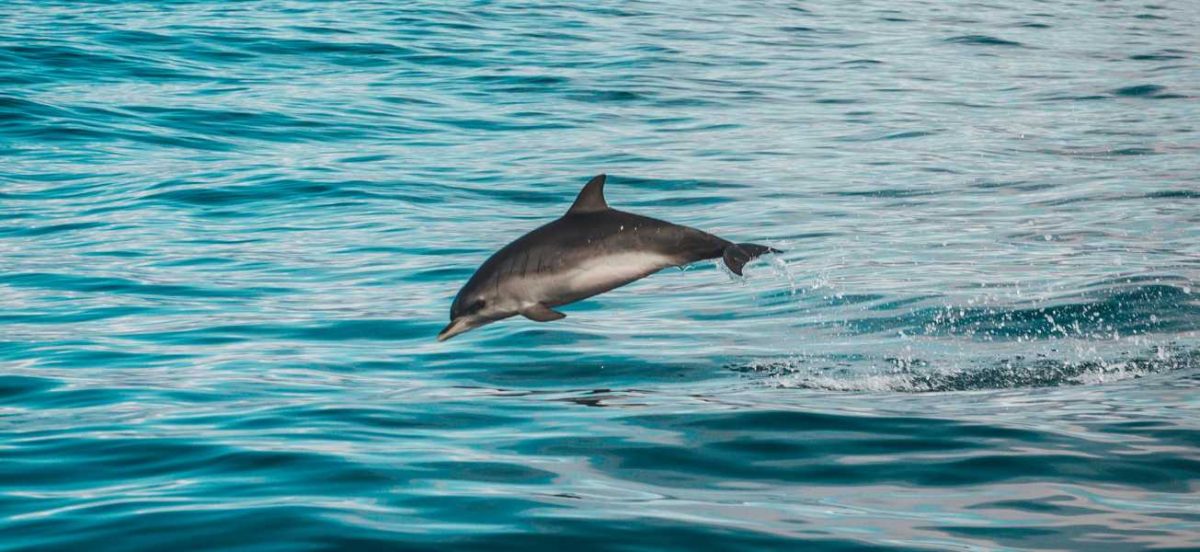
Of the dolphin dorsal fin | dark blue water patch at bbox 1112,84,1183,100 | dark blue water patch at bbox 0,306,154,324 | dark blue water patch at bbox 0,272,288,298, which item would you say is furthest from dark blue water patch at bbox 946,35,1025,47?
the dolphin dorsal fin

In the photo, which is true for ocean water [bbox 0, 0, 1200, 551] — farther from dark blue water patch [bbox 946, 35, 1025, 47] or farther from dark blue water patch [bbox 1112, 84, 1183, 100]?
dark blue water patch [bbox 946, 35, 1025, 47]

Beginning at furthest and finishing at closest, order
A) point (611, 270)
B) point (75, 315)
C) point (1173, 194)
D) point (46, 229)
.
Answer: point (1173, 194)
point (46, 229)
point (75, 315)
point (611, 270)

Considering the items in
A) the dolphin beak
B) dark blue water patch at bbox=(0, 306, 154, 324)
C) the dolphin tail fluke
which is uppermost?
the dolphin tail fluke

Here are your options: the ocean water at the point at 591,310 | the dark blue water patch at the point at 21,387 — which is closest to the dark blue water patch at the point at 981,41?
the ocean water at the point at 591,310

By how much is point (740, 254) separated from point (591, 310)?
4.53 m

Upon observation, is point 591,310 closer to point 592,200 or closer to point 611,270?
point 592,200

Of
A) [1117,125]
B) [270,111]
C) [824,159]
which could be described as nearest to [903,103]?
[1117,125]

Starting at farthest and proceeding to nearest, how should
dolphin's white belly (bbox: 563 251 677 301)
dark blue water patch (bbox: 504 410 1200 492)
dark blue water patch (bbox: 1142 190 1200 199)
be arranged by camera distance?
1. dark blue water patch (bbox: 1142 190 1200 199)
2. dolphin's white belly (bbox: 563 251 677 301)
3. dark blue water patch (bbox: 504 410 1200 492)

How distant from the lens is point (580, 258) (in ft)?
25.6

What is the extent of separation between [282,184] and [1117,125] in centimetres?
1137

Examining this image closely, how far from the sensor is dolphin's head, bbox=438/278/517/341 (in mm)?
8023

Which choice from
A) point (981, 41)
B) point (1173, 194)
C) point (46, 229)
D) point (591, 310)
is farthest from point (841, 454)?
point (981, 41)

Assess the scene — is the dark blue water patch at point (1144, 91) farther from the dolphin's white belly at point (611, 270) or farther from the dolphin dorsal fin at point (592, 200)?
the dolphin's white belly at point (611, 270)

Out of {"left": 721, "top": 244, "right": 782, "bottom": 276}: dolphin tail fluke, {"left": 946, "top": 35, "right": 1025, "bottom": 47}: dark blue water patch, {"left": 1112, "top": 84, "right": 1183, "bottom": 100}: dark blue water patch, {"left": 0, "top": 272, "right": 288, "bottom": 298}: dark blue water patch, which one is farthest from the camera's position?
{"left": 946, "top": 35, "right": 1025, "bottom": 47}: dark blue water patch
